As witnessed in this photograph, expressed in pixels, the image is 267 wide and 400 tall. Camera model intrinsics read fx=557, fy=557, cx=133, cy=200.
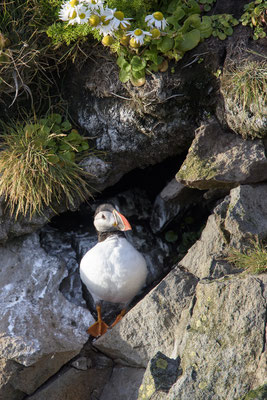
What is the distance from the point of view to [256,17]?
4.50 meters

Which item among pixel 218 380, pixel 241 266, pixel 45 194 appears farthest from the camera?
pixel 45 194

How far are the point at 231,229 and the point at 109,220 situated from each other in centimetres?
115

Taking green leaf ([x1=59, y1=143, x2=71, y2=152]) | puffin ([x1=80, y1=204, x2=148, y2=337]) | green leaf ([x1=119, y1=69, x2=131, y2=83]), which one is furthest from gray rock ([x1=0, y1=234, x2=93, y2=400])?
green leaf ([x1=119, y1=69, x2=131, y2=83])

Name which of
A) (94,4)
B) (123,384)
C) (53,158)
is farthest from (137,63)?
(123,384)

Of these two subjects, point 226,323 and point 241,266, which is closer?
point 226,323

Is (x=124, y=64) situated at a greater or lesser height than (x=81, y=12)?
lesser

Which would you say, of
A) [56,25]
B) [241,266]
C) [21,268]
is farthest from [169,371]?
[56,25]

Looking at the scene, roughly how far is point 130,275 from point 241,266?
0.98 m

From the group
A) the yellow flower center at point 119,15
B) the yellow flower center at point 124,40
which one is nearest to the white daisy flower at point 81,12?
the yellow flower center at point 119,15

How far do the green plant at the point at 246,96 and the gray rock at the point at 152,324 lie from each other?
129cm

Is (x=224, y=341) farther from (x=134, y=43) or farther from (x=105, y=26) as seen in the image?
(x=105, y=26)

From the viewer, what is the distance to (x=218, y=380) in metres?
3.37

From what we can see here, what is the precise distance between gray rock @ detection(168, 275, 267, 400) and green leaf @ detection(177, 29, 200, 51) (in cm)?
195

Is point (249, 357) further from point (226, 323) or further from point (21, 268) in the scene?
point (21, 268)
